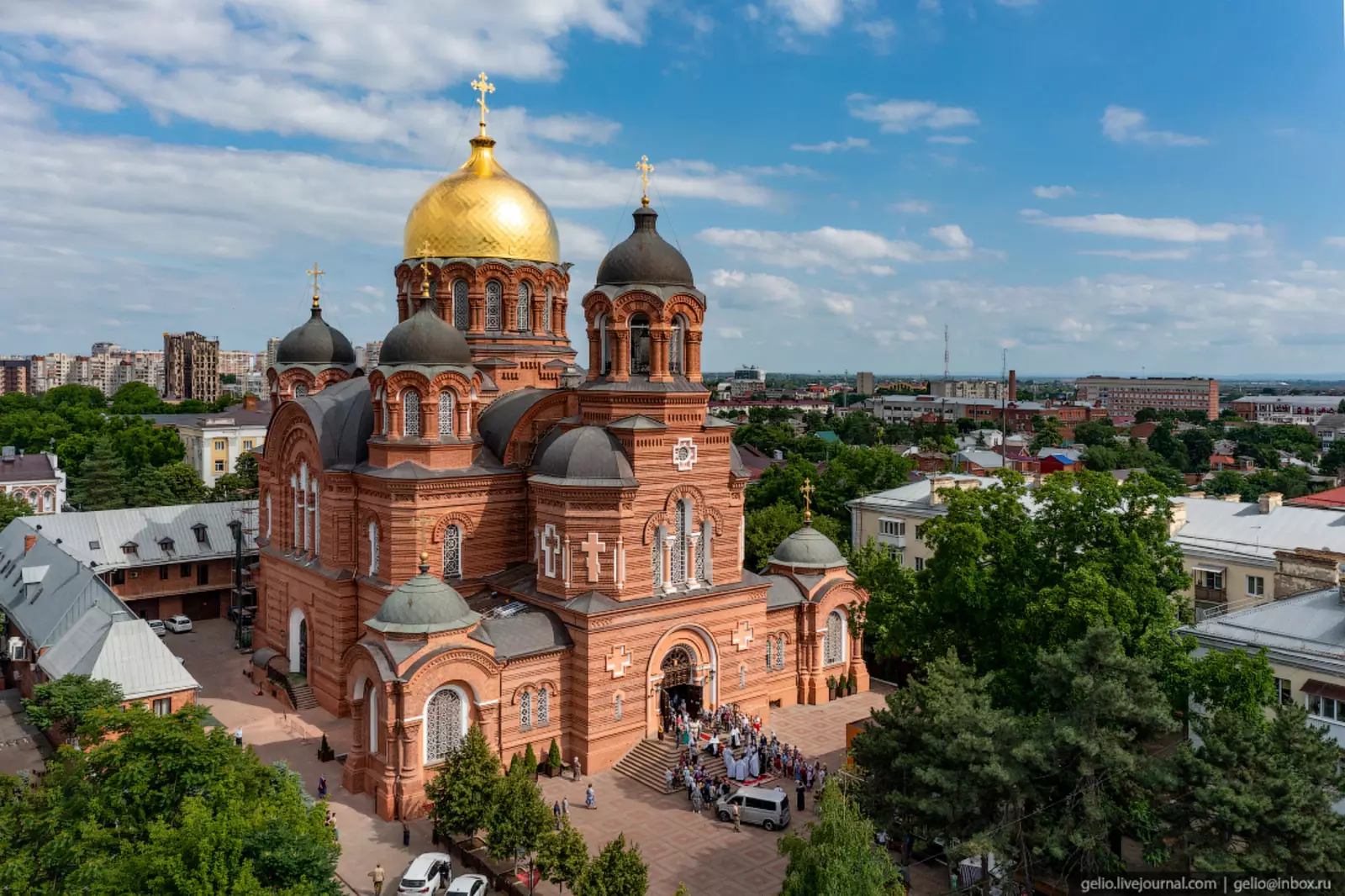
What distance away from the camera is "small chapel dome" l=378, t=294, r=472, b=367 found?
89.0 ft

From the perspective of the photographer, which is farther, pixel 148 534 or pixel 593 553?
pixel 148 534

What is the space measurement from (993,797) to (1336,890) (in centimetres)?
494

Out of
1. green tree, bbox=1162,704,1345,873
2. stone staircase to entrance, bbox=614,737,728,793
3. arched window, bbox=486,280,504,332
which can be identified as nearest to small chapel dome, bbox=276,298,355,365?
arched window, bbox=486,280,504,332

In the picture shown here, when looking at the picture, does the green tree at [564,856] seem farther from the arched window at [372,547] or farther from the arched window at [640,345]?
the arched window at [640,345]

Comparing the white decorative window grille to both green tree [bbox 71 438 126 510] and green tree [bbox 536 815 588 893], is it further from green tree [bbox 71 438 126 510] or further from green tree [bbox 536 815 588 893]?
green tree [bbox 71 438 126 510]

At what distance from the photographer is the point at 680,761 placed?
2370 centimetres

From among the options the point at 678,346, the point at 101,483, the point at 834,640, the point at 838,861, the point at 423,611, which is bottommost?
the point at 834,640

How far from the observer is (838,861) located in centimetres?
1338

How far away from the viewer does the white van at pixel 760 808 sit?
21.2 m

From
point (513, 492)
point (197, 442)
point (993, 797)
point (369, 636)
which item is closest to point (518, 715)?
point (369, 636)

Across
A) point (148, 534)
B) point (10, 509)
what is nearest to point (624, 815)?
point (148, 534)

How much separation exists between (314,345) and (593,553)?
56.7ft

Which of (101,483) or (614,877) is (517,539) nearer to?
(614,877)

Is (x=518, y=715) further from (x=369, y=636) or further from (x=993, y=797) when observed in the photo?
(x=993, y=797)
